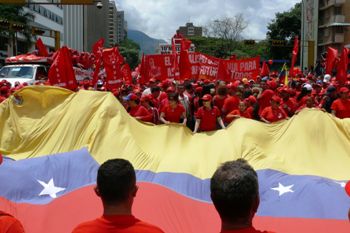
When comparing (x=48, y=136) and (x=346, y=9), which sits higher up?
(x=346, y=9)

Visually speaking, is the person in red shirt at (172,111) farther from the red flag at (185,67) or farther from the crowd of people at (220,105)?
the red flag at (185,67)

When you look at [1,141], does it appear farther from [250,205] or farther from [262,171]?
[250,205]

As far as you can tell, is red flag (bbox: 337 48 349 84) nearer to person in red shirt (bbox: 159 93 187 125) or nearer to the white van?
person in red shirt (bbox: 159 93 187 125)

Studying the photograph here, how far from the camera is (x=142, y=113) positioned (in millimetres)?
8953

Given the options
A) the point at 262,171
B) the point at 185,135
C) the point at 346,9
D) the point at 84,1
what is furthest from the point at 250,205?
the point at 346,9

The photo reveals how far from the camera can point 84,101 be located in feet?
26.8

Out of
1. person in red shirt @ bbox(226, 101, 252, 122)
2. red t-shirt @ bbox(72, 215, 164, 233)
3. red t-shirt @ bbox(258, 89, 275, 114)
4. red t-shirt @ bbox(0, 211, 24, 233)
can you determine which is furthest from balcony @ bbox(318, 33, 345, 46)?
red t-shirt @ bbox(0, 211, 24, 233)

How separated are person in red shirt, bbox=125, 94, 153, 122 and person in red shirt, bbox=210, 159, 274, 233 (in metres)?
6.33

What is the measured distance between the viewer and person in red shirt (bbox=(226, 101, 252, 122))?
9102mm

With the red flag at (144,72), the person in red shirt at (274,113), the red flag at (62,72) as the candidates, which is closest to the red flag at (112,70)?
the red flag at (62,72)

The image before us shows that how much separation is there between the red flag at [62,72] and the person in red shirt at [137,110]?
2.50 meters

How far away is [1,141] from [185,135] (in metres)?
2.85

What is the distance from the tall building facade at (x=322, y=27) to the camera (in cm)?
6531

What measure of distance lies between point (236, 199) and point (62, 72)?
365 inches
